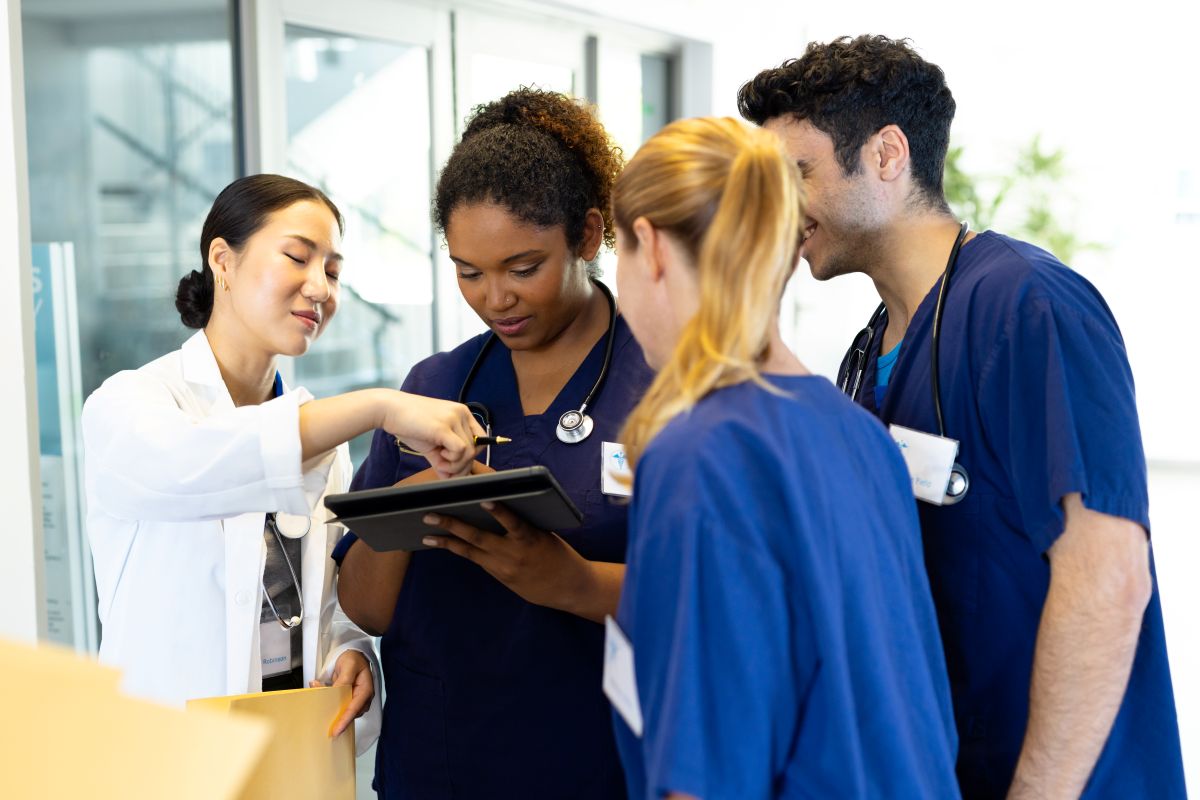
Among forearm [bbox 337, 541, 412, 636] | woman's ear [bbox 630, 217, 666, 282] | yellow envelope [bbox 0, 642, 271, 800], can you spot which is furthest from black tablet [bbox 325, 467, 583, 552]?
yellow envelope [bbox 0, 642, 271, 800]

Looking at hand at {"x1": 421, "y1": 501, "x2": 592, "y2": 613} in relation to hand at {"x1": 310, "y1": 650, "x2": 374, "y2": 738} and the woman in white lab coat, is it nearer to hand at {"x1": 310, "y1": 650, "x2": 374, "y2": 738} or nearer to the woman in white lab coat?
the woman in white lab coat

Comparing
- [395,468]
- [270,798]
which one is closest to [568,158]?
[395,468]

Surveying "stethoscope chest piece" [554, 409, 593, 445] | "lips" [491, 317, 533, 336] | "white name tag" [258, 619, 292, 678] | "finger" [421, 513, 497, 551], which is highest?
"lips" [491, 317, 533, 336]

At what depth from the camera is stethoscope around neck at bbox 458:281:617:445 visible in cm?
142

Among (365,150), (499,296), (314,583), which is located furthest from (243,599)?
(365,150)

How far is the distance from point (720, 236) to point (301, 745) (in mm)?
831

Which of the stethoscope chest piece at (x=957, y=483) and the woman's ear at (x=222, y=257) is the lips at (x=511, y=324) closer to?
the woman's ear at (x=222, y=257)

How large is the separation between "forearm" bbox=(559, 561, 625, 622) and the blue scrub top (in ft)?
1.37

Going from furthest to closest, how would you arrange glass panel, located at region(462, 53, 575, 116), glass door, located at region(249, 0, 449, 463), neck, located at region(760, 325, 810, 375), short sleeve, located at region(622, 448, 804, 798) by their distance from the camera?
glass panel, located at region(462, 53, 575, 116) → glass door, located at region(249, 0, 449, 463) → neck, located at region(760, 325, 810, 375) → short sleeve, located at region(622, 448, 804, 798)

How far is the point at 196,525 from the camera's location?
4.89ft

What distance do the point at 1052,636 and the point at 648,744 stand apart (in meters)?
0.58

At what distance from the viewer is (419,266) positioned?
3.51 metres

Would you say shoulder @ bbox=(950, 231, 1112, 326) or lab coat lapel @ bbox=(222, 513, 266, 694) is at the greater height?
shoulder @ bbox=(950, 231, 1112, 326)

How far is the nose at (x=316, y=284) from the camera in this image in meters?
1.64
